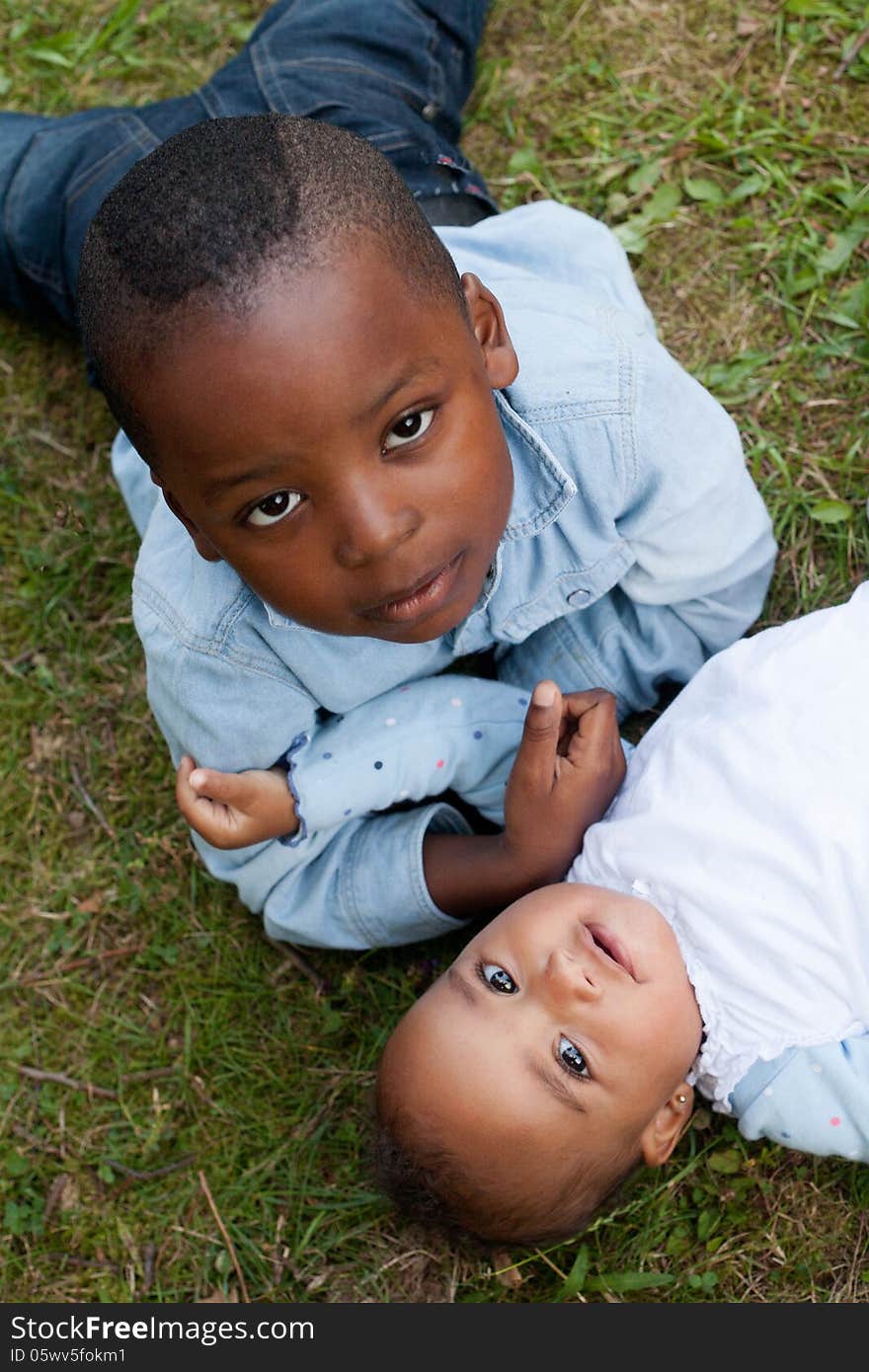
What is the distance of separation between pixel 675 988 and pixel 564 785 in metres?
0.46

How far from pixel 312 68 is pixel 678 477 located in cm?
140

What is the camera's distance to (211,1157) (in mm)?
2908

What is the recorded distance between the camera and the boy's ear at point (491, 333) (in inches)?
83.7

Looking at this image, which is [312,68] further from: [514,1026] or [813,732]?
[514,1026]

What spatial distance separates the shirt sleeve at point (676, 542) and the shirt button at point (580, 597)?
0.31ft

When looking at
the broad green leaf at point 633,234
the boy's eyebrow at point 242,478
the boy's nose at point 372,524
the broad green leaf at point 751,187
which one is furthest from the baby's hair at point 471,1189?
the broad green leaf at point 751,187

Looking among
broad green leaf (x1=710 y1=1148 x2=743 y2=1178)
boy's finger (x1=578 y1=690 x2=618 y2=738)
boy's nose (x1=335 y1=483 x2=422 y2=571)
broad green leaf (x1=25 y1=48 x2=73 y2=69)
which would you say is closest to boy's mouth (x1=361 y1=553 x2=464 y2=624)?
boy's nose (x1=335 y1=483 x2=422 y2=571)

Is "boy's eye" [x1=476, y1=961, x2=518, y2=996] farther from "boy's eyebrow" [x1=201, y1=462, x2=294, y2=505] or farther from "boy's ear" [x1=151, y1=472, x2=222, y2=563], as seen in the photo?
"boy's eyebrow" [x1=201, y1=462, x2=294, y2=505]

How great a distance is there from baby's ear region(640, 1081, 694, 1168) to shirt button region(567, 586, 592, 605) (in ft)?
3.34

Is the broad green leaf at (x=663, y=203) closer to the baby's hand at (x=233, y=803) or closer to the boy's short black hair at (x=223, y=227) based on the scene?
the boy's short black hair at (x=223, y=227)

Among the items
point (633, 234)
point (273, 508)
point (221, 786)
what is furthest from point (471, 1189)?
point (633, 234)

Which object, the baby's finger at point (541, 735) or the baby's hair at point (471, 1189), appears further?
the baby's finger at point (541, 735)
